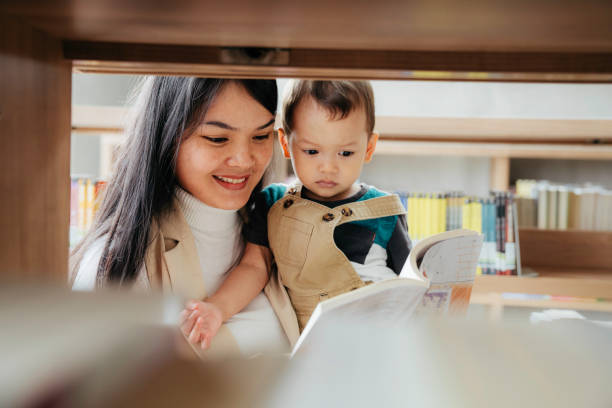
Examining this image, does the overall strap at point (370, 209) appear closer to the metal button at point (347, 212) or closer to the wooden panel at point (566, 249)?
the metal button at point (347, 212)

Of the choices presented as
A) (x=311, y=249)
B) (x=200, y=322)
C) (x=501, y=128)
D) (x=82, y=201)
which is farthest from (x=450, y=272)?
(x=82, y=201)

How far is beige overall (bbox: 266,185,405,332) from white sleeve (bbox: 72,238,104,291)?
353 millimetres

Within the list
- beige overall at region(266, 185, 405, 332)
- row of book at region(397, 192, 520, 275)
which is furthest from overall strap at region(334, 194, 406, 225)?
row of book at region(397, 192, 520, 275)

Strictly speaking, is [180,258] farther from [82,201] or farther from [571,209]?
[571,209]

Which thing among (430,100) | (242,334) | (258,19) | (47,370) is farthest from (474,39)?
(430,100)

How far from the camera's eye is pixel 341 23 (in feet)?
1.32

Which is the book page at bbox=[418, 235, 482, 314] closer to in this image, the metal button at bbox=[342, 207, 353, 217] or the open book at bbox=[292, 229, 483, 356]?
the open book at bbox=[292, 229, 483, 356]

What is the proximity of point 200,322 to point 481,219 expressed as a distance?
1.28m

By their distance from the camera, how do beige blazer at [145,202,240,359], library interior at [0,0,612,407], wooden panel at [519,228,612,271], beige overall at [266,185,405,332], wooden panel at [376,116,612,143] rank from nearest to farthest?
library interior at [0,0,612,407] < beige blazer at [145,202,240,359] < beige overall at [266,185,405,332] < wooden panel at [376,116,612,143] < wooden panel at [519,228,612,271]

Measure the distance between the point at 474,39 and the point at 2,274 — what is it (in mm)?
480

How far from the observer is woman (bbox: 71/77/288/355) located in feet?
3.05

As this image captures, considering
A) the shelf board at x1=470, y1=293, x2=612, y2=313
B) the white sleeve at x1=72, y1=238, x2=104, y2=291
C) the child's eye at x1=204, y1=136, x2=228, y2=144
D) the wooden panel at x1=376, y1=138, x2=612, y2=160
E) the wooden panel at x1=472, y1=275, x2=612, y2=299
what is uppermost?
the wooden panel at x1=376, y1=138, x2=612, y2=160

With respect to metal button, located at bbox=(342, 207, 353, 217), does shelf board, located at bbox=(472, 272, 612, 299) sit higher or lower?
lower

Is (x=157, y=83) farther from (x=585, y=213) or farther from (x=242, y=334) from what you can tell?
(x=585, y=213)
